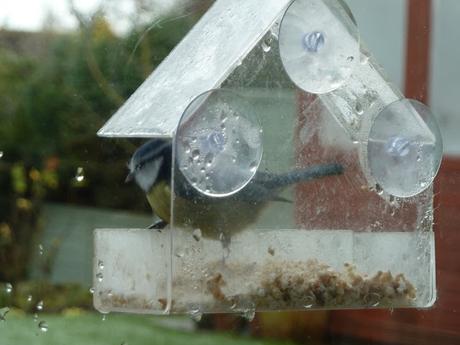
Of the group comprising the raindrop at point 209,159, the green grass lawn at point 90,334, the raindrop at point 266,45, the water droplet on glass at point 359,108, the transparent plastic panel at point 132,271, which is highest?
the raindrop at point 266,45

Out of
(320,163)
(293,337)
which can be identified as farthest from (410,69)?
(320,163)

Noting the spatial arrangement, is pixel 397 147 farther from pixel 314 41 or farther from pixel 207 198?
pixel 207 198

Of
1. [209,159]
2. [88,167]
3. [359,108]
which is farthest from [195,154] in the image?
[88,167]

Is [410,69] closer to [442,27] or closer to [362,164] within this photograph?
[442,27]

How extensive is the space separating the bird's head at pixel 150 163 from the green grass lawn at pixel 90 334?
2.71 m

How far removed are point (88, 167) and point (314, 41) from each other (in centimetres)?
144

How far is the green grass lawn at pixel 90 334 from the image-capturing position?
16.8 ft

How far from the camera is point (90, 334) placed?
497 centimetres

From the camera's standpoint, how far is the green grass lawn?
A: 202 inches

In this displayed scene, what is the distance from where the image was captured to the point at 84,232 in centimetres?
599

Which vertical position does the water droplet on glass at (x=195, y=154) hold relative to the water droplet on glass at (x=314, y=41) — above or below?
below

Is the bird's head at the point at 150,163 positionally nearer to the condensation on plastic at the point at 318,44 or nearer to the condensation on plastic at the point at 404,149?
the condensation on plastic at the point at 318,44

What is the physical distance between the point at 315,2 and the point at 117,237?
57 centimetres

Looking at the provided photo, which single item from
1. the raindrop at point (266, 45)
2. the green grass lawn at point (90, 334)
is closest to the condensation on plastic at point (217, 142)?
the raindrop at point (266, 45)
